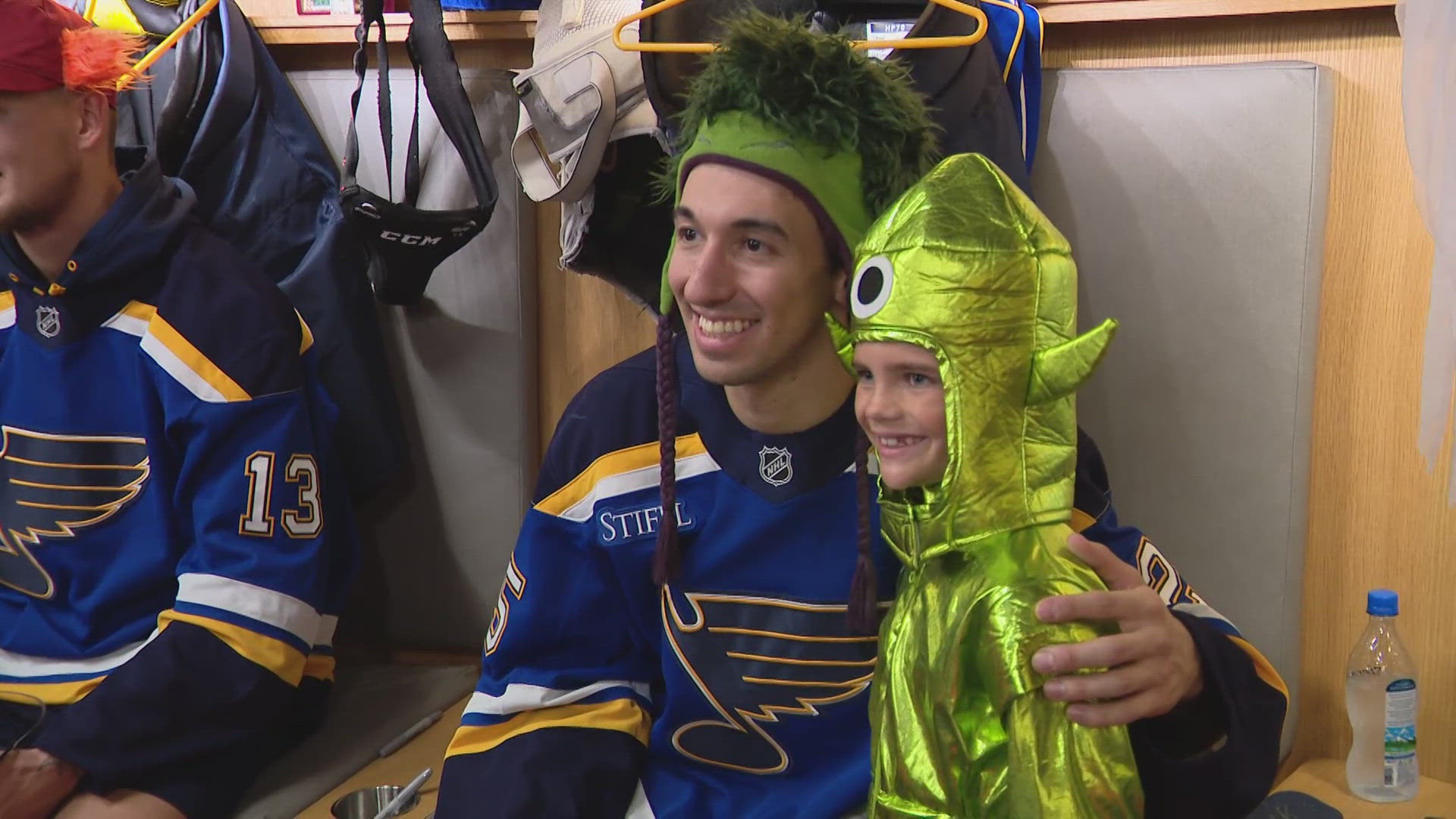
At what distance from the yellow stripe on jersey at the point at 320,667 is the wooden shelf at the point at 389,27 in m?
0.77

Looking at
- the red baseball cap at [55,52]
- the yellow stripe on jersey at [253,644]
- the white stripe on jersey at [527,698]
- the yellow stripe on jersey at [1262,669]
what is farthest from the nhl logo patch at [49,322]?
the yellow stripe on jersey at [1262,669]

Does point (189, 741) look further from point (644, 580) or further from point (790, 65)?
point (790, 65)

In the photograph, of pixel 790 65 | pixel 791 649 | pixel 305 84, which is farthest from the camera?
pixel 305 84

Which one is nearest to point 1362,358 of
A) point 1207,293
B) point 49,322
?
point 1207,293

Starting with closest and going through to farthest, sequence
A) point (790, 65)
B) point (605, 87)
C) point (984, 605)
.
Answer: point (984, 605), point (790, 65), point (605, 87)

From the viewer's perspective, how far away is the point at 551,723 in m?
1.17

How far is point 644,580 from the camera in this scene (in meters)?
1.18

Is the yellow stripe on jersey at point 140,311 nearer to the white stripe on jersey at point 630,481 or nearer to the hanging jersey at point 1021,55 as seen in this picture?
the white stripe on jersey at point 630,481

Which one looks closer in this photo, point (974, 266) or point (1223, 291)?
point (974, 266)

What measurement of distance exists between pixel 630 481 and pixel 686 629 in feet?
0.45

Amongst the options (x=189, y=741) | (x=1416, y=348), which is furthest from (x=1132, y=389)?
(x=189, y=741)

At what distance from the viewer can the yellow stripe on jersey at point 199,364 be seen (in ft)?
4.65

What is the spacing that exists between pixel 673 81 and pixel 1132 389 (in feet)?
1.86

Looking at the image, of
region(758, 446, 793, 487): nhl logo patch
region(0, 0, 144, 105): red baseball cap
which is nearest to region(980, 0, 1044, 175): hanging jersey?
region(758, 446, 793, 487): nhl logo patch
